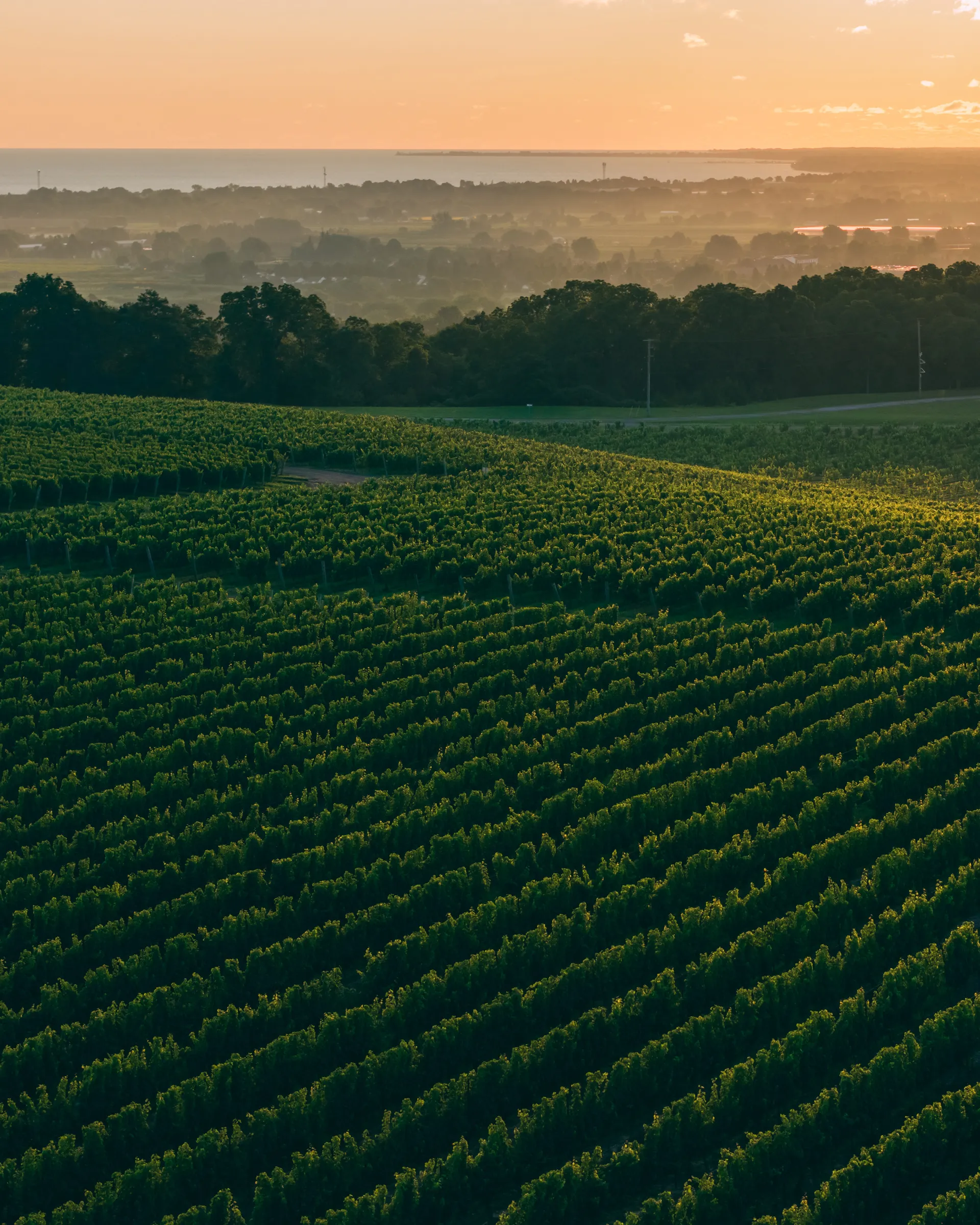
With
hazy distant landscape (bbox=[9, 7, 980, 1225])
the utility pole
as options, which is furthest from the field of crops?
the utility pole

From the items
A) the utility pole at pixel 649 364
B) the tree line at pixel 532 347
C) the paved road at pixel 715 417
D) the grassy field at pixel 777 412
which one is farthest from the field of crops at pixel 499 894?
the tree line at pixel 532 347

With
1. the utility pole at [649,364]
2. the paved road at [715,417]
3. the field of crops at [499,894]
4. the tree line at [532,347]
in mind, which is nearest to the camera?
the field of crops at [499,894]

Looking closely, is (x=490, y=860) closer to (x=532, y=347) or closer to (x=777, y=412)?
(x=777, y=412)

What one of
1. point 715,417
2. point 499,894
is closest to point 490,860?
point 499,894

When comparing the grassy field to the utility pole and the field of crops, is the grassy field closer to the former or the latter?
the utility pole

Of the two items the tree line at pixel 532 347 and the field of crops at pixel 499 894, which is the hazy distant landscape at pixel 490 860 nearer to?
the field of crops at pixel 499 894

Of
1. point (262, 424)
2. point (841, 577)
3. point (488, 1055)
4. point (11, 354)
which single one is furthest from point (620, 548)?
point (11, 354)
